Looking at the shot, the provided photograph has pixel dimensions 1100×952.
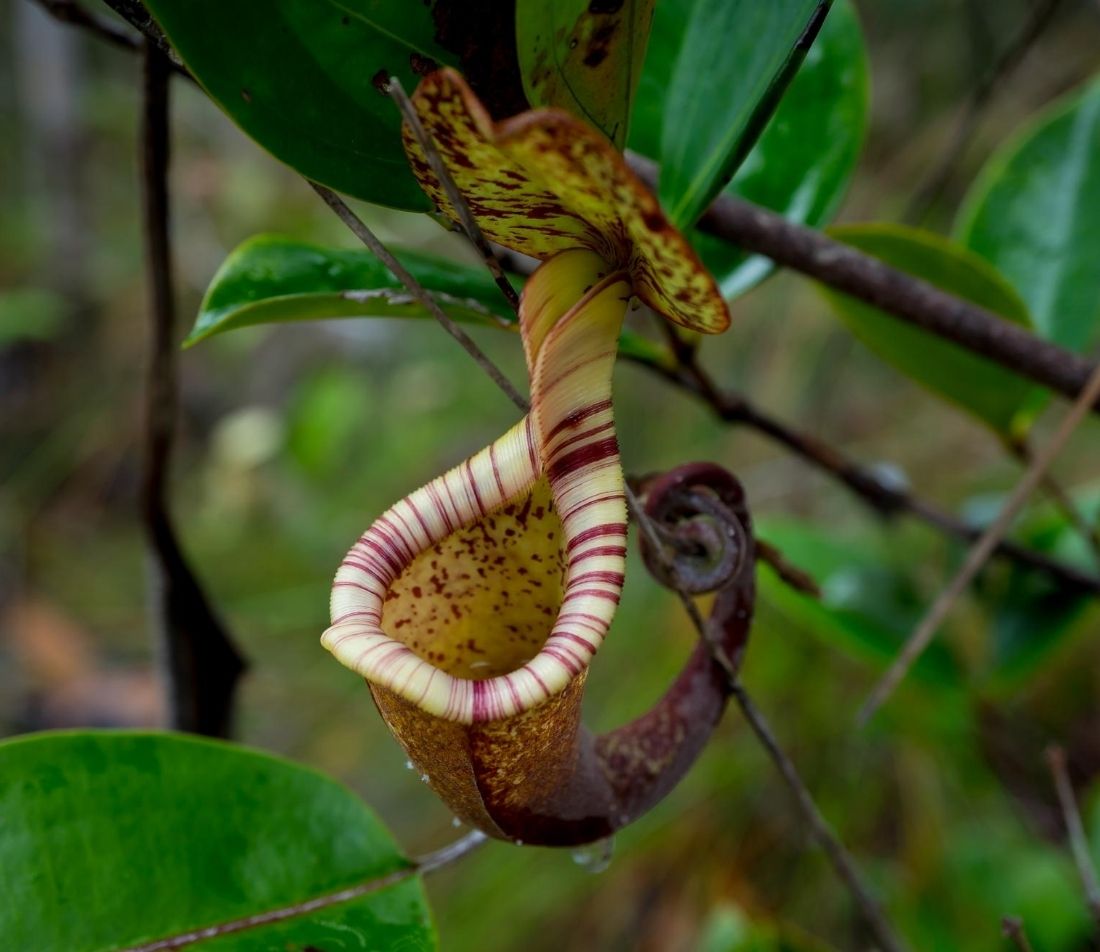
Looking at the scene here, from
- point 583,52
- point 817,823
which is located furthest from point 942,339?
point 583,52

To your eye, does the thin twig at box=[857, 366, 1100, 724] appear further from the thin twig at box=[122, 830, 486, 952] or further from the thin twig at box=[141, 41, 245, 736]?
the thin twig at box=[141, 41, 245, 736]

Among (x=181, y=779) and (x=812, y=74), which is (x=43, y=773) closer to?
(x=181, y=779)

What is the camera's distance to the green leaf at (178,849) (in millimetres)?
598

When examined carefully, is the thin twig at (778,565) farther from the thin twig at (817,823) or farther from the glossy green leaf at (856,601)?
the glossy green leaf at (856,601)

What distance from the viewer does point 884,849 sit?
82.9 inches

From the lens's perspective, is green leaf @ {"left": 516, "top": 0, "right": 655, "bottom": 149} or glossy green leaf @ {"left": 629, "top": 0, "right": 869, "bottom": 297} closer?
green leaf @ {"left": 516, "top": 0, "right": 655, "bottom": 149}

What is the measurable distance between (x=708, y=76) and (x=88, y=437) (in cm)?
379

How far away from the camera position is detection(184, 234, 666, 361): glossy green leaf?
2.11 ft

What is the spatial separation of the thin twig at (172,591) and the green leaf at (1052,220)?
0.92 meters

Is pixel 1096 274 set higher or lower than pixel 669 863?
higher

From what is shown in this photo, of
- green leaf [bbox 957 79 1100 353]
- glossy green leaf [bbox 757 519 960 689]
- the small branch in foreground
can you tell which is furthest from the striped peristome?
green leaf [bbox 957 79 1100 353]

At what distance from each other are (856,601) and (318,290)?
2.73ft

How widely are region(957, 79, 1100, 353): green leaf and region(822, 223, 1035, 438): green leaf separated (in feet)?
0.42

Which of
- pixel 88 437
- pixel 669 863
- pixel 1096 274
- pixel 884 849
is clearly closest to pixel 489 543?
pixel 1096 274
